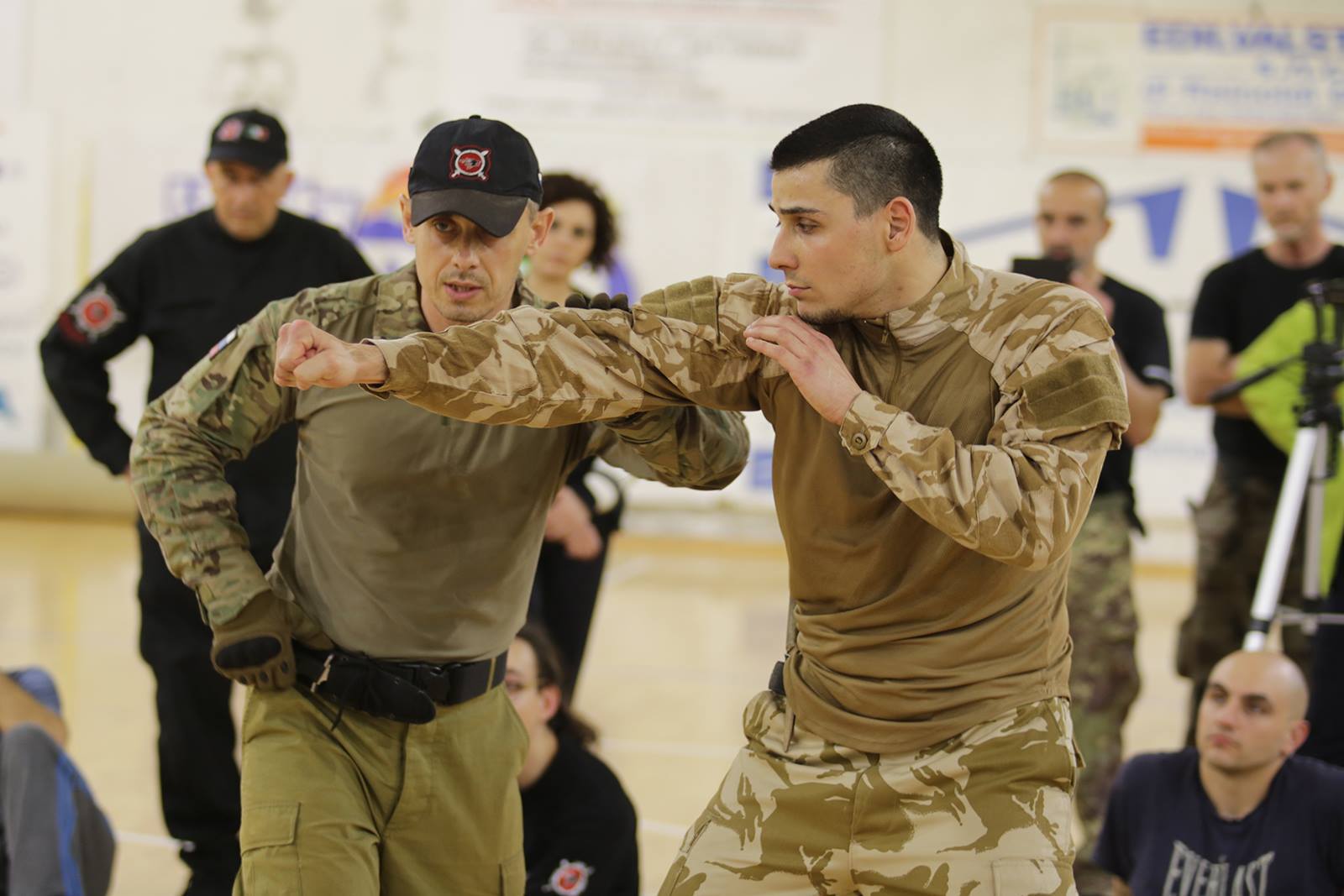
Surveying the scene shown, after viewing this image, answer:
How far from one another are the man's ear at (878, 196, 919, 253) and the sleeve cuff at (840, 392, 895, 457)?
30cm

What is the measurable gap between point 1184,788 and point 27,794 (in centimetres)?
299

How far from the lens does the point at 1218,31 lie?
11.3 metres

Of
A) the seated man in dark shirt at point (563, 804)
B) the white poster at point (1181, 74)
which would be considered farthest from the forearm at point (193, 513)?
the white poster at point (1181, 74)

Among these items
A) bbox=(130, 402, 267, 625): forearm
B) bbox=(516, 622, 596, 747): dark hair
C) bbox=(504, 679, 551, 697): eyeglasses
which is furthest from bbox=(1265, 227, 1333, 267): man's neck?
bbox=(130, 402, 267, 625): forearm

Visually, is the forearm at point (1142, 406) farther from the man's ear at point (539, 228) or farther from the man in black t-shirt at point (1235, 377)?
the man's ear at point (539, 228)

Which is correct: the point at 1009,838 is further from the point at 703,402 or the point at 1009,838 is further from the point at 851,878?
the point at 703,402

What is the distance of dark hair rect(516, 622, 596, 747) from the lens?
4.52 metres

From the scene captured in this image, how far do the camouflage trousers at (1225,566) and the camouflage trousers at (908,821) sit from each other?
11.0 ft

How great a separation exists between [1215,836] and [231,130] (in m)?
3.55

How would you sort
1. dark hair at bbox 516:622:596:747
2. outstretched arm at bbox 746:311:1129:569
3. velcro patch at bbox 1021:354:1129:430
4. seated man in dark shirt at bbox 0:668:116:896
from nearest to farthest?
1. outstretched arm at bbox 746:311:1129:569
2. velcro patch at bbox 1021:354:1129:430
3. seated man in dark shirt at bbox 0:668:116:896
4. dark hair at bbox 516:622:596:747

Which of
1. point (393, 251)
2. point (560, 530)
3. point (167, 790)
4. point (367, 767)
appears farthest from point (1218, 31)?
point (367, 767)

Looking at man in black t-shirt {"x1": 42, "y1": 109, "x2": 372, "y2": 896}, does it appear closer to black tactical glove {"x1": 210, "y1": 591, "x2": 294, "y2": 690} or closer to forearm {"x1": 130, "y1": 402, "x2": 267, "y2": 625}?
forearm {"x1": 130, "y1": 402, "x2": 267, "y2": 625}

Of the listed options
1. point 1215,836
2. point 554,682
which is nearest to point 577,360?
point 554,682

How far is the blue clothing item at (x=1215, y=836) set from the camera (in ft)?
13.9
